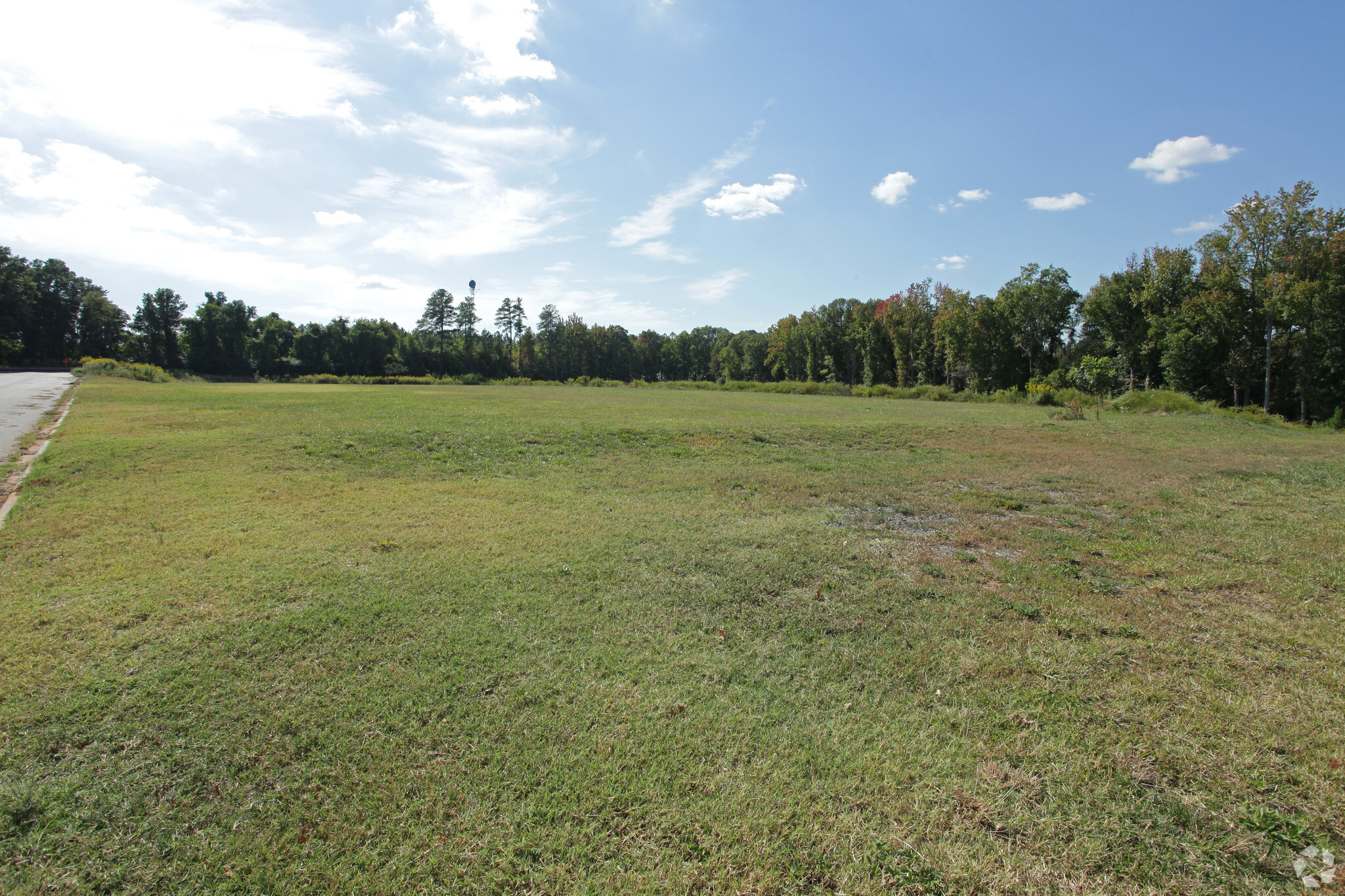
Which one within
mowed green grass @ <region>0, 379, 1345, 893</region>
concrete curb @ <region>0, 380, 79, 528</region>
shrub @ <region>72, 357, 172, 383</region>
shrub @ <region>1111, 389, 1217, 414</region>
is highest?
shrub @ <region>72, 357, 172, 383</region>

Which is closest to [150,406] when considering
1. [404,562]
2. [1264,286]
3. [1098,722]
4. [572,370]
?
[404,562]

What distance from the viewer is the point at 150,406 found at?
1995 centimetres

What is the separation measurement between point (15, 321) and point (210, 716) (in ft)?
324

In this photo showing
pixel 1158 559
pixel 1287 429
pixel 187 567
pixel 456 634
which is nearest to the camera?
pixel 456 634

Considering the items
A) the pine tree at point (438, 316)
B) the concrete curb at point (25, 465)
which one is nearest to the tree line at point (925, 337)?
the pine tree at point (438, 316)

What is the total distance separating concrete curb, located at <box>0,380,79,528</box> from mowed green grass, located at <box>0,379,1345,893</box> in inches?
19.5

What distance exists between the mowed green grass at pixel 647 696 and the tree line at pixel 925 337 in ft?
115

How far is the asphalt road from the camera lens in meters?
13.0

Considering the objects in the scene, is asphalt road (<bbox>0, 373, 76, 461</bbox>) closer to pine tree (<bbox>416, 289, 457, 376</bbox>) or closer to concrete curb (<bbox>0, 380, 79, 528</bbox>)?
concrete curb (<bbox>0, 380, 79, 528</bbox>)

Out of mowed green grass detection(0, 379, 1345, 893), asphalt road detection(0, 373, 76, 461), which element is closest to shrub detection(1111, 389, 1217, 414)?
mowed green grass detection(0, 379, 1345, 893)

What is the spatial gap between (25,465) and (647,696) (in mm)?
12845

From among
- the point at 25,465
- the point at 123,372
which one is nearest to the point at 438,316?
the point at 123,372

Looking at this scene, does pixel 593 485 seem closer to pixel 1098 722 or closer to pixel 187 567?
pixel 187 567

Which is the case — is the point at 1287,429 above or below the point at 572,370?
below
